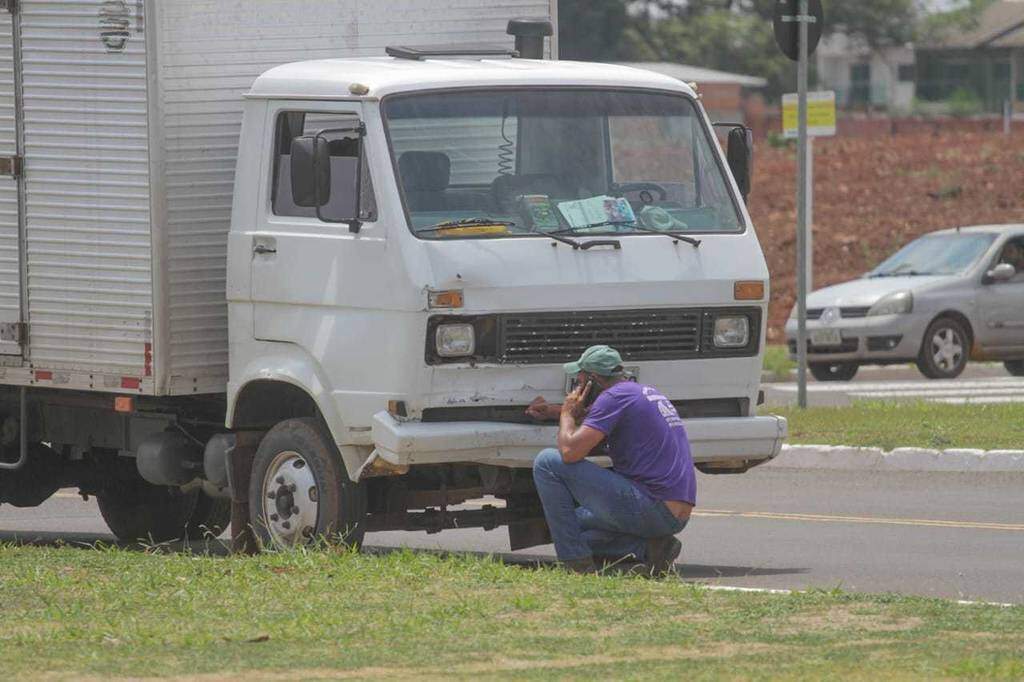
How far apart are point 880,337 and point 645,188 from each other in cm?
1339

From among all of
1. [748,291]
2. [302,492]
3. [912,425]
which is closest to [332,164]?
[302,492]

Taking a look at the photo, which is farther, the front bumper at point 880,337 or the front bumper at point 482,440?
the front bumper at point 880,337

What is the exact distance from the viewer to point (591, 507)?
34.5ft

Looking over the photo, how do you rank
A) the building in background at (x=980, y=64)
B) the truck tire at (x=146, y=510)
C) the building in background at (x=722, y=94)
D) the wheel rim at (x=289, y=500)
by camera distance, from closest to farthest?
the wheel rim at (x=289, y=500)
the truck tire at (x=146, y=510)
the building in background at (x=722, y=94)
the building in background at (x=980, y=64)

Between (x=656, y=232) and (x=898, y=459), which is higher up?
(x=656, y=232)

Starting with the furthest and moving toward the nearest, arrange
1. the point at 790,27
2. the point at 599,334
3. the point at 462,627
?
the point at 790,27 → the point at 599,334 → the point at 462,627

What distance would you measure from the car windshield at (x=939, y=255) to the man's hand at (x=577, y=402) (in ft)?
48.7

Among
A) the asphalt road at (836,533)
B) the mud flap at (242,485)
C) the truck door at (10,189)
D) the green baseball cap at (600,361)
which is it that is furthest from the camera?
the truck door at (10,189)

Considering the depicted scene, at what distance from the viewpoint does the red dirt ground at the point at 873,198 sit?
1468 inches

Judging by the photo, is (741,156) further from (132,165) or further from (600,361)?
(132,165)

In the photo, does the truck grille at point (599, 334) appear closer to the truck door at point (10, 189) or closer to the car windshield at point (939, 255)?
the truck door at point (10, 189)

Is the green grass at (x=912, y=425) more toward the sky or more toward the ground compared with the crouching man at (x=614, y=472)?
more toward the ground

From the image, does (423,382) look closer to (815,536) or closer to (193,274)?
(193,274)

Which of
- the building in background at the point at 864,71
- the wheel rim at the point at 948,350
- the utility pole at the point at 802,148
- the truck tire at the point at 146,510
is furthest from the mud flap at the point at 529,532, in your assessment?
the building in background at the point at 864,71
